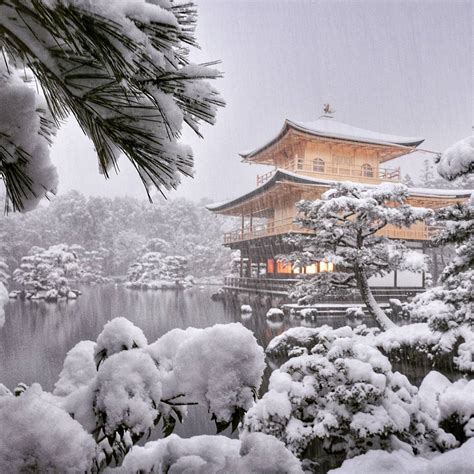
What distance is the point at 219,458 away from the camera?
43.2 inches

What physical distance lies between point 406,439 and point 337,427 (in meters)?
0.65

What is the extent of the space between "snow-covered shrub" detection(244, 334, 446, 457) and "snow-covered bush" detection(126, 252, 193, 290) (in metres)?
23.1

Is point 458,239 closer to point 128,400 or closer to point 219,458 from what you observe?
point 219,458

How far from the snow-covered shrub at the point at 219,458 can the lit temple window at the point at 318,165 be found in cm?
1496

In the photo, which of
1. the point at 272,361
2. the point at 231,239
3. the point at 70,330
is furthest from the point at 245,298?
the point at 272,361

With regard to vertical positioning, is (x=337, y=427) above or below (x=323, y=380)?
below

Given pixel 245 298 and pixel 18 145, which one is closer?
pixel 18 145

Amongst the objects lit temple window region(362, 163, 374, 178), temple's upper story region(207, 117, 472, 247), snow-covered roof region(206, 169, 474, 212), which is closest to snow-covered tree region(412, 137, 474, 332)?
snow-covered roof region(206, 169, 474, 212)

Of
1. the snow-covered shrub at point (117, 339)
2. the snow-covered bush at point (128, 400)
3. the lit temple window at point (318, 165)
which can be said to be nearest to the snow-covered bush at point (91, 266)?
the lit temple window at point (318, 165)

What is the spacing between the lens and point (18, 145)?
930mm

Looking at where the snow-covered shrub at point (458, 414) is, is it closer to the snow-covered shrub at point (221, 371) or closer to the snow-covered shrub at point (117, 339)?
the snow-covered shrub at point (221, 371)

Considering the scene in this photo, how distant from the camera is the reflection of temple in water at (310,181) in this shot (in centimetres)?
1383

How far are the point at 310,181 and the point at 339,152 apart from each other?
3919 millimetres

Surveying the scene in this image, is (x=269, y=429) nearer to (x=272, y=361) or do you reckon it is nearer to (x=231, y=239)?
(x=272, y=361)
